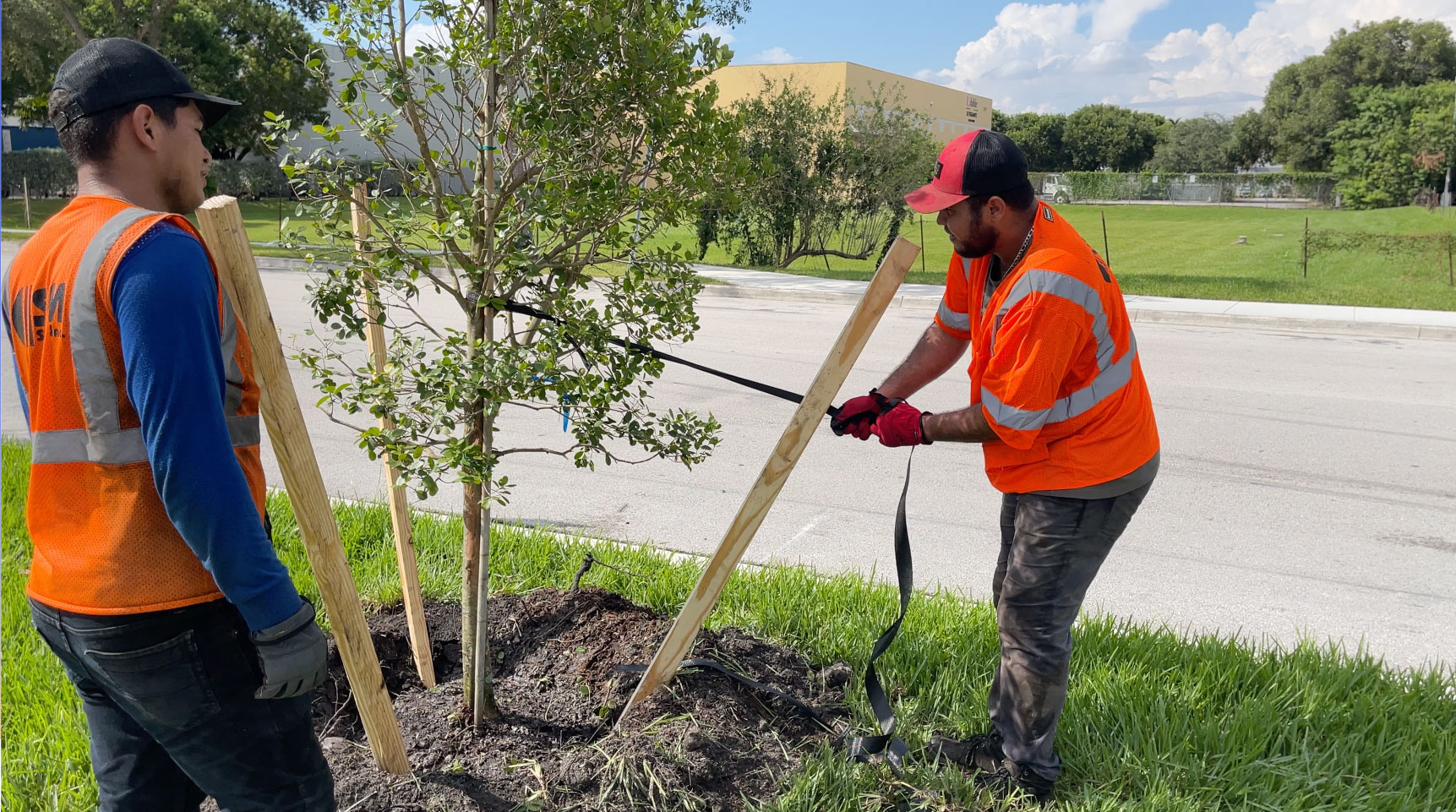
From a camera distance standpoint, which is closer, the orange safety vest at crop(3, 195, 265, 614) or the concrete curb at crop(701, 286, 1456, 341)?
the orange safety vest at crop(3, 195, 265, 614)

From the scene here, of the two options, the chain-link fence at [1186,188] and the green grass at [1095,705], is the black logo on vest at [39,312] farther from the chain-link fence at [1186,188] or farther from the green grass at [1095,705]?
the chain-link fence at [1186,188]

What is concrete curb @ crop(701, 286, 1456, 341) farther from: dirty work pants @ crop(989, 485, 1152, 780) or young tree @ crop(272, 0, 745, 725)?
dirty work pants @ crop(989, 485, 1152, 780)

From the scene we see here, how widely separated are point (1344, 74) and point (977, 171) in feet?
301

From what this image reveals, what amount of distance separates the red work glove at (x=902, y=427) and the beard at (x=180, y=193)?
1842 millimetres

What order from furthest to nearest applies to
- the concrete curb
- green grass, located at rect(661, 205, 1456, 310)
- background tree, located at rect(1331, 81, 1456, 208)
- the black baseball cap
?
background tree, located at rect(1331, 81, 1456, 208) < green grass, located at rect(661, 205, 1456, 310) < the concrete curb < the black baseball cap

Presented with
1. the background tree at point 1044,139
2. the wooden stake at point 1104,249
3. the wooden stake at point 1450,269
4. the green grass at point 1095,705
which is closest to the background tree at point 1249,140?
the background tree at point 1044,139

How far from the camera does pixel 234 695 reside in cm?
191

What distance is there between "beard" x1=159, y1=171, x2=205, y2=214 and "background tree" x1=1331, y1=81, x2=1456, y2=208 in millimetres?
54966

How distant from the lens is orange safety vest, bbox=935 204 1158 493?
8.44ft

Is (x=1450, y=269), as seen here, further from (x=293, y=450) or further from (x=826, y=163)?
(x=293, y=450)

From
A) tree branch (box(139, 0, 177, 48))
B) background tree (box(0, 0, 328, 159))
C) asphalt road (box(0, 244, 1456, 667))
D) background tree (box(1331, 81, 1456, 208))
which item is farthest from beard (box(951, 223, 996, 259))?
background tree (box(1331, 81, 1456, 208))

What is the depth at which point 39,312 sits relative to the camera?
1750 millimetres

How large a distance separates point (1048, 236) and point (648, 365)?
1.15 metres

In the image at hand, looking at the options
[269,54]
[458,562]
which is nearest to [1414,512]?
[458,562]
